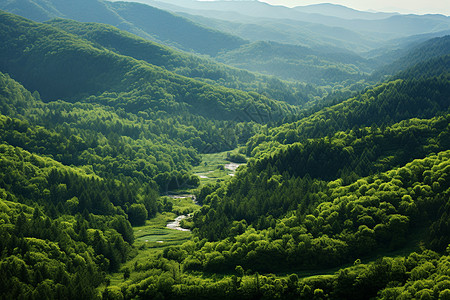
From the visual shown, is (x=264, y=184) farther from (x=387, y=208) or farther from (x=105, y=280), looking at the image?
(x=105, y=280)

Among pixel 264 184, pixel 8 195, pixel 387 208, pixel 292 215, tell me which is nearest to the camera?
pixel 387 208

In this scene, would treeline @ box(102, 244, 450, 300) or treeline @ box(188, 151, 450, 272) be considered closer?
treeline @ box(102, 244, 450, 300)

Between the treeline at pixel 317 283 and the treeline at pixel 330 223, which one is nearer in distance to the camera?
the treeline at pixel 317 283

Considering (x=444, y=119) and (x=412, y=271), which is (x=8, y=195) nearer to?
(x=412, y=271)

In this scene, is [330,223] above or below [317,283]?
above

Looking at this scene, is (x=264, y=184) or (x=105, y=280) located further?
(x=264, y=184)

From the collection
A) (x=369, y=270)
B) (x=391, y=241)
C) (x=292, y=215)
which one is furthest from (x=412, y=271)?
(x=292, y=215)

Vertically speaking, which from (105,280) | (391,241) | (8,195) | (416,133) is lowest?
(105,280)

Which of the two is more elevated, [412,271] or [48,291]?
[412,271]

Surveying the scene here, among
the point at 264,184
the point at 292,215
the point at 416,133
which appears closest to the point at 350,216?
the point at 292,215

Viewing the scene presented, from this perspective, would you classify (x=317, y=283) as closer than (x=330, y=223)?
Yes

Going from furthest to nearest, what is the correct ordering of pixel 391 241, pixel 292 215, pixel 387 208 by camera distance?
pixel 292 215
pixel 387 208
pixel 391 241
